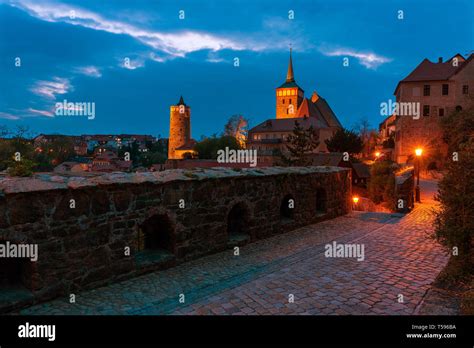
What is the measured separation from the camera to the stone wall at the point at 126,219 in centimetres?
484

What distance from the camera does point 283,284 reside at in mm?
5504

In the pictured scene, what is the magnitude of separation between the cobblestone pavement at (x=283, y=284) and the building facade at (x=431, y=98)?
38332 millimetres

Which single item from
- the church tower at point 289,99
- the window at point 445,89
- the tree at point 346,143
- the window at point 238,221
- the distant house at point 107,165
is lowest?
the window at point 238,221

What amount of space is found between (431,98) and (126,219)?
4701 centimetres

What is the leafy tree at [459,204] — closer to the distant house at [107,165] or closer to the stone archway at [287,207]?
the stone archway at [287,207]

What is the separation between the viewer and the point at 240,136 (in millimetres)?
75938

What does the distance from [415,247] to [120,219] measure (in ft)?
21.6

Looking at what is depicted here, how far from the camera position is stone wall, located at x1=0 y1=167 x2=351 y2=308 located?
15.9 ft

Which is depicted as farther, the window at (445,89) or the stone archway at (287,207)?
the window at (445,89)

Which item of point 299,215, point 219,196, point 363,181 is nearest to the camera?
point 219,196

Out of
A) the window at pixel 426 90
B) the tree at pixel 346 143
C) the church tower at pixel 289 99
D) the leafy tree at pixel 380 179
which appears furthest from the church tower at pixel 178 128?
the leafy tree at pixel 380 179

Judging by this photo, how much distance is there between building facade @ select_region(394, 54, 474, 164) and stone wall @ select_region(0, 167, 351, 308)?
38.6m

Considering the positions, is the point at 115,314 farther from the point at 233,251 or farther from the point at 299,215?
the point at 299,215
